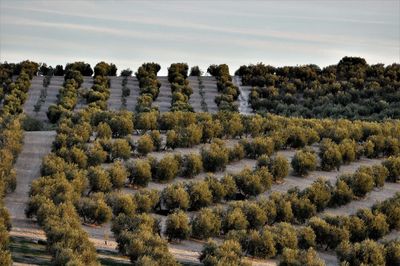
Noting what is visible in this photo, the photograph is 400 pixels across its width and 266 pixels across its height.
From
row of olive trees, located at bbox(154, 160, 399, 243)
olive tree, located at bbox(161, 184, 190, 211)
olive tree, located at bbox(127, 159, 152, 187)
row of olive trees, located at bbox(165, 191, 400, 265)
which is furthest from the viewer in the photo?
olive tree, located at bbox(127, 159, 152, 187)

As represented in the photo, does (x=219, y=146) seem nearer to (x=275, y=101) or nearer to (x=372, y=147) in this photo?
(x=372, y=147)

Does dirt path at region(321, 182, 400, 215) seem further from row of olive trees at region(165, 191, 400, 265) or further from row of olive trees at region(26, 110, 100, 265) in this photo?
row of olive trees at region(26, 110, 100, 265)

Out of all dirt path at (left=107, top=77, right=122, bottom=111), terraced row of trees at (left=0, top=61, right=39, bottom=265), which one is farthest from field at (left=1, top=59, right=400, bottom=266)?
dirt path at (left=107, top=77, right=122, bottom=111)

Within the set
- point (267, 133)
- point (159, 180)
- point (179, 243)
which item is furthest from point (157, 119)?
point (179, 243)

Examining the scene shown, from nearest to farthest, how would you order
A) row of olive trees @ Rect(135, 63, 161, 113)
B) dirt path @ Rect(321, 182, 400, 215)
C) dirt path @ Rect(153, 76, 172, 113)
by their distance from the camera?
dirt path @ Rect(321, 182, 400, 215)
row of olive trees @ Rect(135, 63, 161, 113)
dirt path @ Rect(153, 76, 172, 113)

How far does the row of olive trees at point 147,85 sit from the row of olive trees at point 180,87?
147 centimetres

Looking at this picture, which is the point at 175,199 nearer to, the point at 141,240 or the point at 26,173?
the point at 141,240

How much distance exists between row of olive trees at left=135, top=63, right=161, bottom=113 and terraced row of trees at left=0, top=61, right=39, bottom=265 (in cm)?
891

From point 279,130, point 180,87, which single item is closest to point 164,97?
point 180,87

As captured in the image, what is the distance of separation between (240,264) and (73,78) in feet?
160

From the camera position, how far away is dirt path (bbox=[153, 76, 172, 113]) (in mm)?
66625

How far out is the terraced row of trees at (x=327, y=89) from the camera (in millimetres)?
66375

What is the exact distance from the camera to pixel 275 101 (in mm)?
70000

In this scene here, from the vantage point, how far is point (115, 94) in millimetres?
71312
